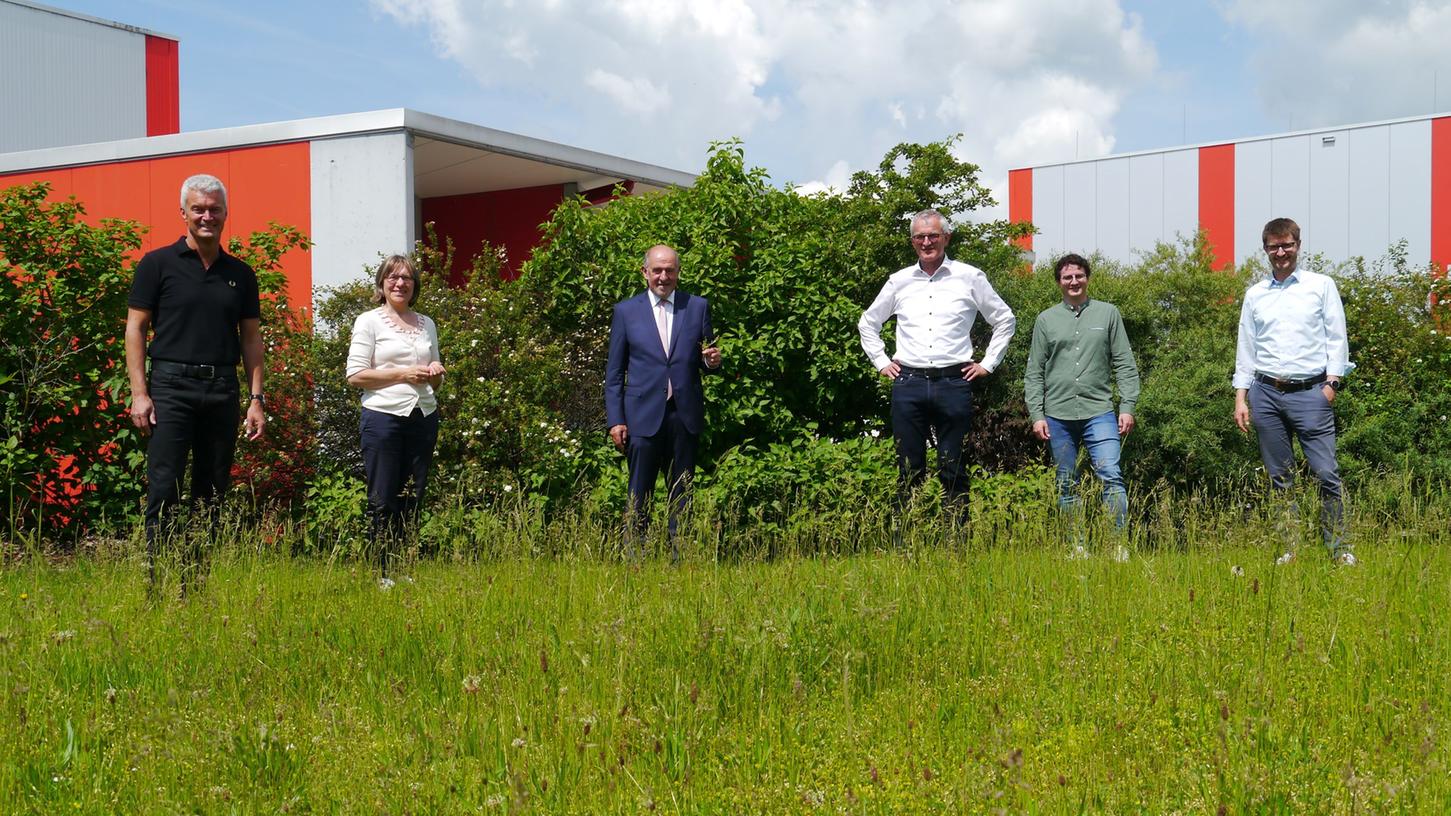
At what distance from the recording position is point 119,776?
9.30ft

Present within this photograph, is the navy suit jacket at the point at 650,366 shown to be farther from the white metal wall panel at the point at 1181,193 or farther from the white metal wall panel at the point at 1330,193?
the white metal wall panel at the point at 1181,193

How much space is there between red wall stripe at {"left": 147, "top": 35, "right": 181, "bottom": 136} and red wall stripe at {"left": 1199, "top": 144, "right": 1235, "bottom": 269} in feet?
94.1

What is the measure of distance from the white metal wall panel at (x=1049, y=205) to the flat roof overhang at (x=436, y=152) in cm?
2506

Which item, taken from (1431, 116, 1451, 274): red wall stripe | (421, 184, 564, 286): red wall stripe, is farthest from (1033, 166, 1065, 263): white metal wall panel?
(421, 184, 564, 286): red wall stripe

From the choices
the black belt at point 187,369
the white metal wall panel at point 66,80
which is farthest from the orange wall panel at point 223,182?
the white metal wall panel at point 66,80

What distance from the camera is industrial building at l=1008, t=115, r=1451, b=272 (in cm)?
2927

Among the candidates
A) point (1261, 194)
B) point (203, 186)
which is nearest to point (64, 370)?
point (203, 186)

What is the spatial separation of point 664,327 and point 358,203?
4617 millimetres

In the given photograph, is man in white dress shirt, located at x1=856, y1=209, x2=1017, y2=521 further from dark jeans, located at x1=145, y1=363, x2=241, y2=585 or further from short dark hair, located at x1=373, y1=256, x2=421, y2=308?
dark jeans, located at x1=145, y1=363, x2=241, y2=585

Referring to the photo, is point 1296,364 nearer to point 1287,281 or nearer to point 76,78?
point 1287,281

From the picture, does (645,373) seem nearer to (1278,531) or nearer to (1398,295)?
(1278,531)

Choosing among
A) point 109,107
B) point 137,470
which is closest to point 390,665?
point 137,470

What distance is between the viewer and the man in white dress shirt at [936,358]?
6.48 meters

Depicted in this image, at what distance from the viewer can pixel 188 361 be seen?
5137 millimetres
